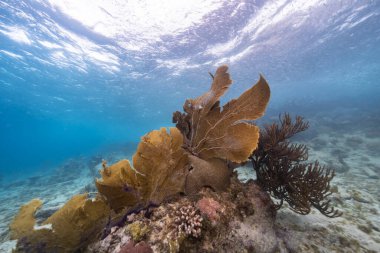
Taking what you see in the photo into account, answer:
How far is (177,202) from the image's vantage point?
270 cm

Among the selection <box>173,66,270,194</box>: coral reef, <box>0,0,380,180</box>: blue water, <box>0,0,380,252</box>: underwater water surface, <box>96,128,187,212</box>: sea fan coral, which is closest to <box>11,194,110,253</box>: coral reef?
<box>96,128,187,212</box>: sea fan coral

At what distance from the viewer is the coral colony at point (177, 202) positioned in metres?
2.33

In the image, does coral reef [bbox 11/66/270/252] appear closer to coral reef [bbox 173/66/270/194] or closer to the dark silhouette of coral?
coral reef [bbox 173/66/270/194]

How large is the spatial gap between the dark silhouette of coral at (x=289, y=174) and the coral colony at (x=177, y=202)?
89cm

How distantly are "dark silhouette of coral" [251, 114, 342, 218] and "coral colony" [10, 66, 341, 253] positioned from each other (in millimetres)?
886

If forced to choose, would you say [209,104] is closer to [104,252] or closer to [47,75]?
[104,252]

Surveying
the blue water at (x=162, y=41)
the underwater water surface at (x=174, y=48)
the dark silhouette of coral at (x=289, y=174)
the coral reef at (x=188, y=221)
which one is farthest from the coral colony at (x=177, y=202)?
the blue water at (x=162, y=41)

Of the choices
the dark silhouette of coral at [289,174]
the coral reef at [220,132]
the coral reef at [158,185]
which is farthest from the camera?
the dark silhouette of coral at [289,174]

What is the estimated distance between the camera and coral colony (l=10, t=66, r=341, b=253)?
91.7 inches

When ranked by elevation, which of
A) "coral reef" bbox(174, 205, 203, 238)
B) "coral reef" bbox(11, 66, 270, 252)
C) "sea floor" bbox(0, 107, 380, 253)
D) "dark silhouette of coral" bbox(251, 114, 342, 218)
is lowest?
"sea floor" bbox(0, 107, 380, 253)

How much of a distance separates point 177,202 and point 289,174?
2.37 meters

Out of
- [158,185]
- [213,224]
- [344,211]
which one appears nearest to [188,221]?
[213,224]

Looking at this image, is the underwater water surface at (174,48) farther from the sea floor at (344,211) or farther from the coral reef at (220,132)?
the coral reef at (220,132)

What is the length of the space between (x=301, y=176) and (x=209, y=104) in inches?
92.0
